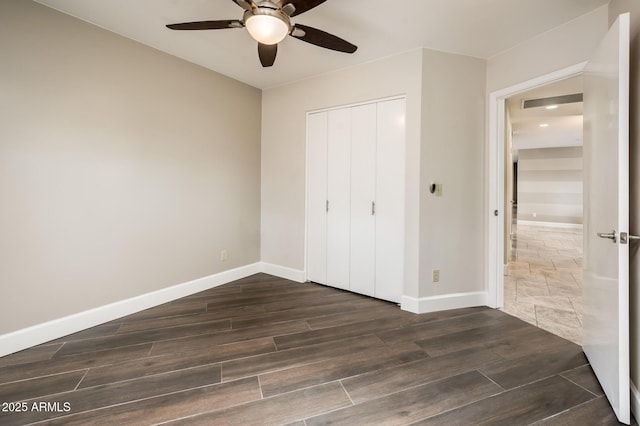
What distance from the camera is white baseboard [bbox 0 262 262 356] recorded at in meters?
2.04

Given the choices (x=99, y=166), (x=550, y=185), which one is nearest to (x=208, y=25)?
(x=99, y=166)

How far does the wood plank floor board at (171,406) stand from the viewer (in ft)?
4.60

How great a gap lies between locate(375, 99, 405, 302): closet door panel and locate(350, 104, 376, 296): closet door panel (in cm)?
7

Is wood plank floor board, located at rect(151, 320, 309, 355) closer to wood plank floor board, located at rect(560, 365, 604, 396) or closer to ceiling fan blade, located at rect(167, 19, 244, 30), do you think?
wood plank floor board, located at rect(560, 365, 604, 396)

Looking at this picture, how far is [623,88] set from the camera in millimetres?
1439

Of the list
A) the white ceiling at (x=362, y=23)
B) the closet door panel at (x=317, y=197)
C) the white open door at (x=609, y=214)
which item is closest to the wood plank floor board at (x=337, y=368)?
the white open door at (x=609, y=214)

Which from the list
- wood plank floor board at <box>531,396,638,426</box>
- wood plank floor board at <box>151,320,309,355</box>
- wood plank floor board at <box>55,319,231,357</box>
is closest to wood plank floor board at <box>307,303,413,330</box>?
wood plank floor board at <box>151,320,309,355</box>

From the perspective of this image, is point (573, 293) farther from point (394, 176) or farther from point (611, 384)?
point (394, 176)

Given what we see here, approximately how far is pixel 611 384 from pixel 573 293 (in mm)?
2342

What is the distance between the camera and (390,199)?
3.01 meters

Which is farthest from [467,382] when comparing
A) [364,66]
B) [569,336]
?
[364,66]

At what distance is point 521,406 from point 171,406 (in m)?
1.90

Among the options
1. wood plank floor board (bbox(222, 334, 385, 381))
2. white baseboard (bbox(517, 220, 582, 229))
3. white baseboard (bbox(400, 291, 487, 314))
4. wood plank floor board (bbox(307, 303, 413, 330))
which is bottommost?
wood plank floor board (bbox(222, 334, 385, 381))

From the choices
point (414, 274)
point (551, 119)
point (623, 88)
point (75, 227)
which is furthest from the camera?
point (551, 119)
